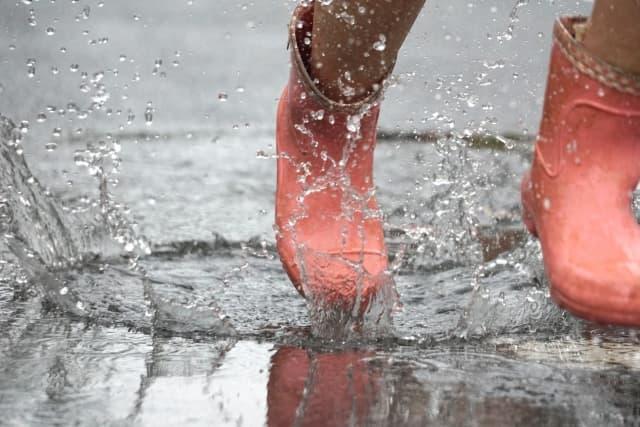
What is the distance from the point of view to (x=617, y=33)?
1636 millimetres

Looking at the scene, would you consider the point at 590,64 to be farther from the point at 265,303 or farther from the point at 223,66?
the point at 223,66

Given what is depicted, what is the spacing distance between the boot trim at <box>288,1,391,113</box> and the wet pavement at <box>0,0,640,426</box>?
224 millimetres

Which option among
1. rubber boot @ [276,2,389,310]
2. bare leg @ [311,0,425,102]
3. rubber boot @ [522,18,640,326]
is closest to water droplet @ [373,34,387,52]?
bare leg @ [311,0,425,102]

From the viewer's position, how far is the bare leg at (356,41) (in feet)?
5.91

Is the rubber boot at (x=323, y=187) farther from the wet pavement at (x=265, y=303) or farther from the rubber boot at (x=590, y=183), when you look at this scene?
the rubber boot at (x=590, y=183)

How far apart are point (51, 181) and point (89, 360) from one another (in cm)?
175

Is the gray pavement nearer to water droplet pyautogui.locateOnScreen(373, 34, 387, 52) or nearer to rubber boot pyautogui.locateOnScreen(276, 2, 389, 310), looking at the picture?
rubber boot pyautogui.locateOnScreen(276, 2, 389, 310)

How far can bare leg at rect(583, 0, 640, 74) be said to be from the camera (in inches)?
63.7

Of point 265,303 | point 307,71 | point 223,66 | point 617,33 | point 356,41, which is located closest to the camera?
point 617,33

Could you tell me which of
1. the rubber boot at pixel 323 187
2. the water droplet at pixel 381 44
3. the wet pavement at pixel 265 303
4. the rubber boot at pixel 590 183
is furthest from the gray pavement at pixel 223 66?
the rubber boot at pixel 590 183

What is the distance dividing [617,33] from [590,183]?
21 cm

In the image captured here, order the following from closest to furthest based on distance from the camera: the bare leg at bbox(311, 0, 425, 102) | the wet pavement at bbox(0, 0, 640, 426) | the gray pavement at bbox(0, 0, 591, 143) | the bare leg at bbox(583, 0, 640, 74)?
Result: the wet pavement at bbox(0, 0, 640, 426)
the bare leg at bbox(583, 0, 640, 74)
the bare leg at bbox(311, 0, 425, 102)
the gray pavement at bbox(0, 0, 591, 143)

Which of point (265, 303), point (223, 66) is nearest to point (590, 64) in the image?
point (265, 303)

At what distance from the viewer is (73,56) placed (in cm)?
593
